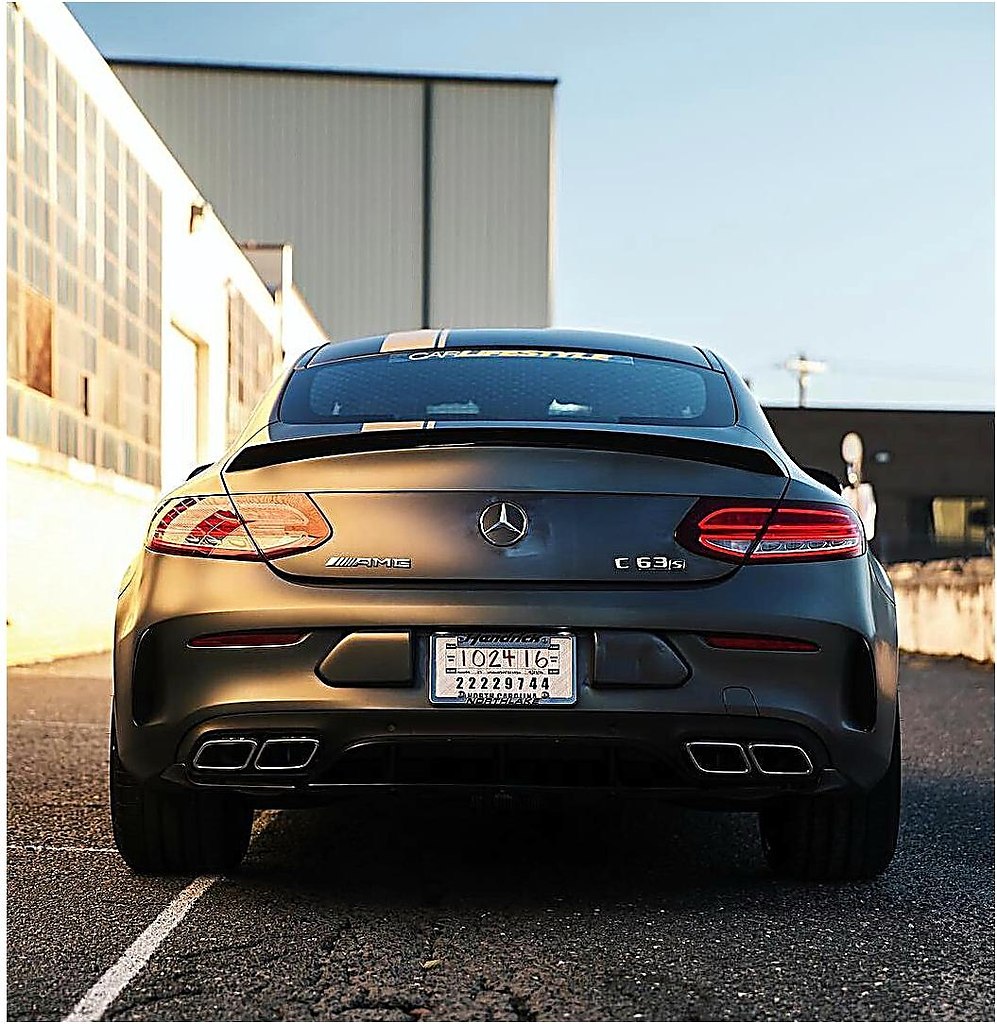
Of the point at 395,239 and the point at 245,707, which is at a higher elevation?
the point at 395,239

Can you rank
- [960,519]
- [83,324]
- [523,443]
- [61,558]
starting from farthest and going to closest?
[960,519], [83,324], [61,558], [523,443]

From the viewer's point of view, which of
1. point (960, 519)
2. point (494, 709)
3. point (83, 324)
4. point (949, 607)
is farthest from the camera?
point (960, 519)

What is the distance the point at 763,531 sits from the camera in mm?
3654

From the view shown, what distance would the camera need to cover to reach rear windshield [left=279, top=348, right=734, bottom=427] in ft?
13.8

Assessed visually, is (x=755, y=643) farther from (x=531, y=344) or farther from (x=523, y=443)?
(x=531, y=344)

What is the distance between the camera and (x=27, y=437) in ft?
40.9

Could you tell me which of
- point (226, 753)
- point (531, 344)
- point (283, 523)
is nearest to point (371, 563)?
point (283, 523)

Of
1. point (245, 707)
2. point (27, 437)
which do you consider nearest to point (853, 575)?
point (245, 707)

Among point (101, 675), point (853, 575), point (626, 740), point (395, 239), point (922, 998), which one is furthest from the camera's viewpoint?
point (395, 239)

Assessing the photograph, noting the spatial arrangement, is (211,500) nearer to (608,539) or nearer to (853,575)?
(608,539)

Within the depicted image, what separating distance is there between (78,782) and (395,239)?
28.7 meters

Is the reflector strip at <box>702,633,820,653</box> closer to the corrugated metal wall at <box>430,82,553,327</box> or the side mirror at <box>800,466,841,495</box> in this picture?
the side mirror at <box>800,466,841,495</box>

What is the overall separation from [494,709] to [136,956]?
0.97 metres

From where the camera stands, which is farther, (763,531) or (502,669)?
(763,531)
